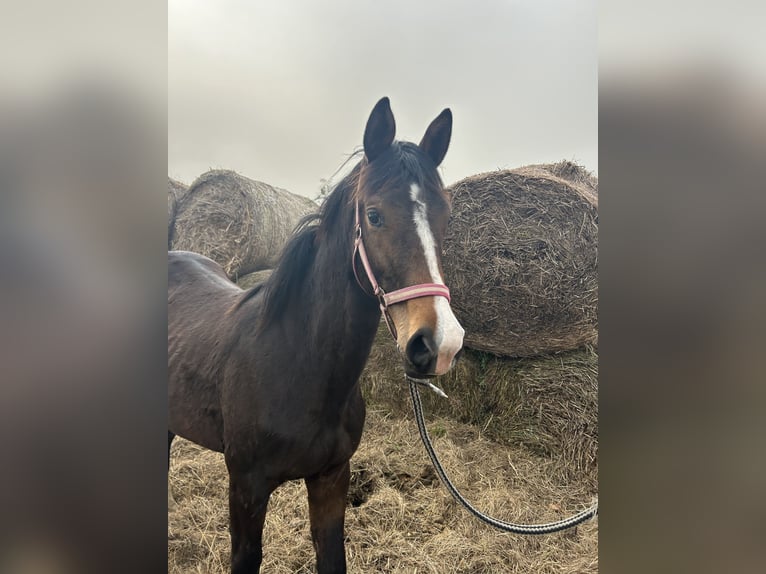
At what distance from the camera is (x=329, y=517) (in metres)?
1.33

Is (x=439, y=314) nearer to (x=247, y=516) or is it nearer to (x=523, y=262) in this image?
(x=247, y=516)

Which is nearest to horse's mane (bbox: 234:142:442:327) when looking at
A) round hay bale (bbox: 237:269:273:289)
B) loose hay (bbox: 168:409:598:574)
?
loose hay (bbox: 168:409:598:574)

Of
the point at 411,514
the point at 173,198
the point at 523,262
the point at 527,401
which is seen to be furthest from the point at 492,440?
the point at 173,198

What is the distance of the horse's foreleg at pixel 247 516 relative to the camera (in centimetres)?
118

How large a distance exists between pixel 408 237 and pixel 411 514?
157cm

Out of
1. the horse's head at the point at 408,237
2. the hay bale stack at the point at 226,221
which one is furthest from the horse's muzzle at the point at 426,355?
the hay bale stack at the point at 226,221

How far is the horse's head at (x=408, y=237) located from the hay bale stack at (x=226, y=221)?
2.22m

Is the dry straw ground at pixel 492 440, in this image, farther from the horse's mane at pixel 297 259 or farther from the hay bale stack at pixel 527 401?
the horse's mane at pixel 297 259

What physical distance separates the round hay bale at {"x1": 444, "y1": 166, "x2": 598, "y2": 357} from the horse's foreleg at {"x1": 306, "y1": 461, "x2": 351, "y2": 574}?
4.69 feet

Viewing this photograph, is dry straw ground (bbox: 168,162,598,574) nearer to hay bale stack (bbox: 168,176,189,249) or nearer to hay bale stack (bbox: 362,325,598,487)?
hay bale stack (bbox: 362,325,598,487)
